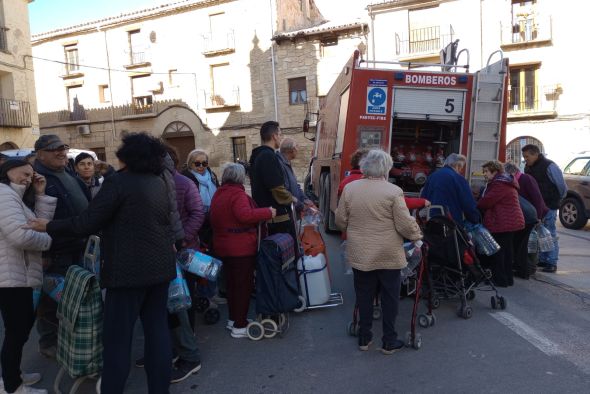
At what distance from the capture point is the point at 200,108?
2491cm

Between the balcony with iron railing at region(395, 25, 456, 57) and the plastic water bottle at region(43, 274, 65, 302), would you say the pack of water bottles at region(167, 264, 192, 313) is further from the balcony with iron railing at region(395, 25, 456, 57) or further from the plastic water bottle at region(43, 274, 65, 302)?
the balcony with iron railing at region(395, 25, 456, 57)

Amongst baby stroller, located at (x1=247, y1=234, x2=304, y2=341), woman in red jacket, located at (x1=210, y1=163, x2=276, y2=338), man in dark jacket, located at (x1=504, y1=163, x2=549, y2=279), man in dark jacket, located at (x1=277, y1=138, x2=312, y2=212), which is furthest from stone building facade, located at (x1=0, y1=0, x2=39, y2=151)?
man in dark jacket, located at (x1=504, y1=163, x2=549, y2=279)

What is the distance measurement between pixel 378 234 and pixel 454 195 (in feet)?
5.49

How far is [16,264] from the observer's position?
2.88m

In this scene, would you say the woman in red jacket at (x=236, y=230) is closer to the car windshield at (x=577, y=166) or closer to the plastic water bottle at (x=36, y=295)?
the plastic water bottle at (x=36, y=295)

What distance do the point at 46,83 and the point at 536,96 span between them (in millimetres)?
28287

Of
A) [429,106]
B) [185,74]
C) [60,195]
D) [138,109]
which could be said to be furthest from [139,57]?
[60,195]

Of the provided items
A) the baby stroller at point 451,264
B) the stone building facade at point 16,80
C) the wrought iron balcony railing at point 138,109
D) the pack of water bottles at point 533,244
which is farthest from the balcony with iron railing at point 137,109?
the baby stroller at point 451,264

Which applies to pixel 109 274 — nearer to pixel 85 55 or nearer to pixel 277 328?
pixel 277 328

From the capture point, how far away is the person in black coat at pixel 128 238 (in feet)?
8.24

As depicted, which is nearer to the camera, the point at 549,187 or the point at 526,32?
the point at 549,187

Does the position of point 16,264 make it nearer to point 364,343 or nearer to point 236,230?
point 236,230

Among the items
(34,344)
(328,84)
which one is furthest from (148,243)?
(328,84)

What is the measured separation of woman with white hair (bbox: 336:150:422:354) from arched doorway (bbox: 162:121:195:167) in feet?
75.6
